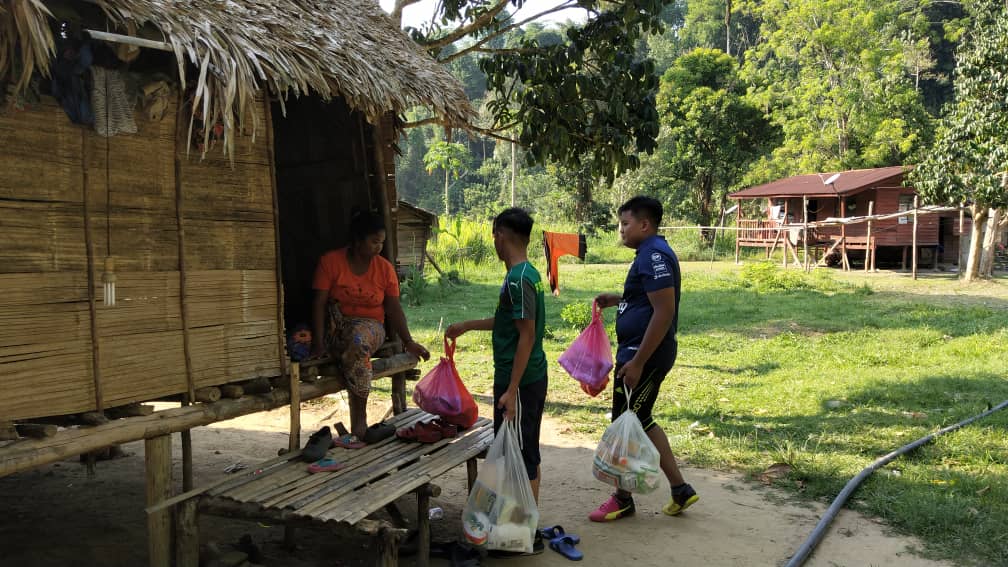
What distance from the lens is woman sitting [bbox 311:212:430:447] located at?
511 centimetres

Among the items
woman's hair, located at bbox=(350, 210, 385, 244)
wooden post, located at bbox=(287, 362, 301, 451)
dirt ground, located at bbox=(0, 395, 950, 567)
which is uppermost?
woman's hair, located at bbox=(350, 210, 385, 244)

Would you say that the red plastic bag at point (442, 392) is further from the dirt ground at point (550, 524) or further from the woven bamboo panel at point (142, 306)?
the woven bamboo panel at point (142, 306)

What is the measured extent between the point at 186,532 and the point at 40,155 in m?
1.94

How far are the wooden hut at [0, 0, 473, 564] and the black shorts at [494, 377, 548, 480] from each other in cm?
152

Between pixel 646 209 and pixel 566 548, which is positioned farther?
pixel 646 209

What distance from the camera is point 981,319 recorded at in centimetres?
1259

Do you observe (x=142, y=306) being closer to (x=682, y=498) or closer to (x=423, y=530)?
(x=423, y=530)

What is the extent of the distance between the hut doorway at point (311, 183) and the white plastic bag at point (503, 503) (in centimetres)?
290

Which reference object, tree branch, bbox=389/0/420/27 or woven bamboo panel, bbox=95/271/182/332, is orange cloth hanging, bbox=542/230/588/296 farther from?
tree branch, bbox=389/0/420/27

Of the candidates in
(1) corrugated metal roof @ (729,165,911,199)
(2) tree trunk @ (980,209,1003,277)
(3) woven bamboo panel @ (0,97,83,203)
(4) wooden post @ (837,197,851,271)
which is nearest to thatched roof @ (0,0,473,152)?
(3) woven bamboo panel @ (0,97,83,203)

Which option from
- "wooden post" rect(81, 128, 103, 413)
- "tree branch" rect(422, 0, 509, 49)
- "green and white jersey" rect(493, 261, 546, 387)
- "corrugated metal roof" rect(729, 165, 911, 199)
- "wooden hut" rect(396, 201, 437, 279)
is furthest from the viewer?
"corrugated metal roof" rect(729, 165, 911, 199)

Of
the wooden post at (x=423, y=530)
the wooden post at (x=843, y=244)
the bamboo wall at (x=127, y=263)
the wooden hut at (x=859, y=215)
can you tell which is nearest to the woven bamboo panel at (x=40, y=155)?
the bamboo wall at (x=127, y=263)

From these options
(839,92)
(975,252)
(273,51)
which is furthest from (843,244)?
(273,51)

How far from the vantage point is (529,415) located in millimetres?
4344
